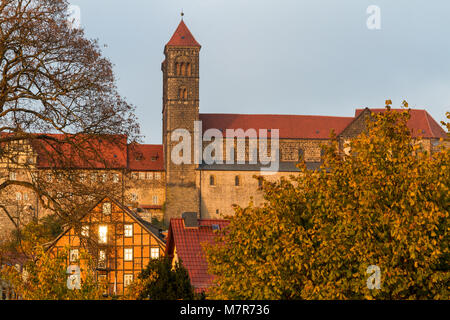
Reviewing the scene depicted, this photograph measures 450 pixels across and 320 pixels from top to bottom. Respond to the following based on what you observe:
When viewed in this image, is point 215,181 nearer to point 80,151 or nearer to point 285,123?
point 285,123

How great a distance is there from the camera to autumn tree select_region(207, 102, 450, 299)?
13375mm

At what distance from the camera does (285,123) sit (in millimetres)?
96562

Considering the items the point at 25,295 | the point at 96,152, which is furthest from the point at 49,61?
the point at 25,295

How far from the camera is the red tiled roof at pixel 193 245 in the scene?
99.8ft

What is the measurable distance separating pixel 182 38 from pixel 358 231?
7956 cm

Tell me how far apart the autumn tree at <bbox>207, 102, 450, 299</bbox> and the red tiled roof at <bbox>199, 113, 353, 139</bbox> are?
7674cm

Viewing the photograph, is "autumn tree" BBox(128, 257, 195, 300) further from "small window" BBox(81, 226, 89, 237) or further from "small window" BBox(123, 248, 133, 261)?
"small window" BBox(123, 248, 133, 261)

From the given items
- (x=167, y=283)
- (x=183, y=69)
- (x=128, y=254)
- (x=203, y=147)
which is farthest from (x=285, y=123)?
(x=167, y=283)

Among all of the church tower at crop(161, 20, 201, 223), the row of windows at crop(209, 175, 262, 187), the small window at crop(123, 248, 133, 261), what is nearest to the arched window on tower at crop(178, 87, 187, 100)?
the church tower at crop(161, 20, 201, 223)

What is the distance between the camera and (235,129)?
309ft

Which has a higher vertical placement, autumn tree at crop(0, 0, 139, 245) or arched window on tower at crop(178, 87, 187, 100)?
arched window on tower at crop(178, 87, 187, 100)

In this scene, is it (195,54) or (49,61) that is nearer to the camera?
(49,61)
